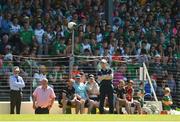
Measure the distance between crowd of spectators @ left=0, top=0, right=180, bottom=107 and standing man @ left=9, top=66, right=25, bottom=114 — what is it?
0.81 m

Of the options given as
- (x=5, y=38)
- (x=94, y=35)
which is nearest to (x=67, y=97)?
(x=5, y=38)

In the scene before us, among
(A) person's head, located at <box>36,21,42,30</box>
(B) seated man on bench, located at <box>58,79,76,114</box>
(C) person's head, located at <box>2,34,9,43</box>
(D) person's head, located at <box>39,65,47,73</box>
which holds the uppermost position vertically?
(A) person's head, located at <box>36,21,42,30</box>

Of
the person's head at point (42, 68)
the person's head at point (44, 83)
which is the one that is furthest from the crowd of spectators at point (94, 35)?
the person's head at point (44, 83)

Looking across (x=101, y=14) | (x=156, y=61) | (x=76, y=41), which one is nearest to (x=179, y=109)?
(x=156, y=61)

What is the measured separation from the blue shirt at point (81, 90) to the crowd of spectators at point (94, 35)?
1.25 meters

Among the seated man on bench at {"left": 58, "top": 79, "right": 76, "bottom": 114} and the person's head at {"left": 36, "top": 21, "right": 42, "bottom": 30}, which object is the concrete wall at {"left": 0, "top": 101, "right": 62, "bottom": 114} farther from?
the person's head at {"left": 36, "top": 21, "right": 42, "bottom": 30}

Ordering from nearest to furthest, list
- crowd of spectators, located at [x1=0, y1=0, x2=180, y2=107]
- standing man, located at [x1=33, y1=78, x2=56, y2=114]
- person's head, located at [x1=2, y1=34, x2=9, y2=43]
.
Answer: standing man, located at [x1=33, y1=78, x2=56, y2=114], person's head, located at [x1=2, y1=34, x2=9, y2=43], crowd of spectators, located at [x1=0, y1=0, x2=180, y2=107]

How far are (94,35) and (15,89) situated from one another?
5166 mm

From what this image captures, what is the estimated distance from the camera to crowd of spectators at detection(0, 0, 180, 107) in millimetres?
24000

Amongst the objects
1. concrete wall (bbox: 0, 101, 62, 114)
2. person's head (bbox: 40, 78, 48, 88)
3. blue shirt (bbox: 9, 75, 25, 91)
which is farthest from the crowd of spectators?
person's head (bbox: 40, 78, 48, 88)

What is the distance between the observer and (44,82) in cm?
2091

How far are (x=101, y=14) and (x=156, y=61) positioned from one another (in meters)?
4.09

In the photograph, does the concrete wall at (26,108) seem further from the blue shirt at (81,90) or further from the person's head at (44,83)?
the person's head at (44,83)

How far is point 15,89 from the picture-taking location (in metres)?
21.6
